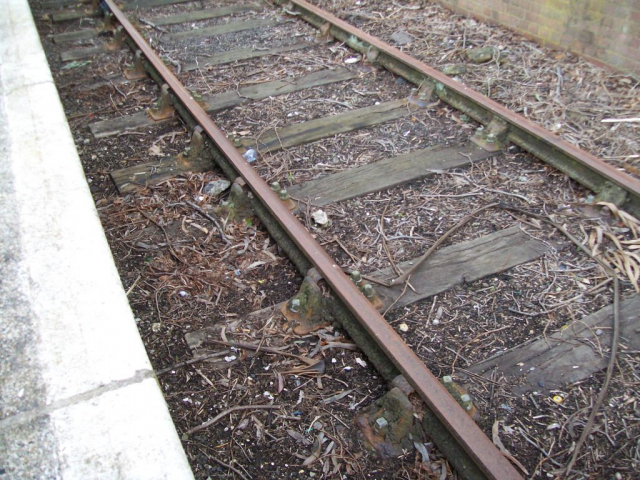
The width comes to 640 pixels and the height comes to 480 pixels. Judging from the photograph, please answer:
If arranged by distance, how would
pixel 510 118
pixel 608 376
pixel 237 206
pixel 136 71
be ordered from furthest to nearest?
pixel 136 71 < pixel 510 118 < pixel 237 206 < pixel 608 376

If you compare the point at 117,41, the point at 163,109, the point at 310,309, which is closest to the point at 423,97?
the point at 163,109

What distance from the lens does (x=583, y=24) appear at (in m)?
5.32

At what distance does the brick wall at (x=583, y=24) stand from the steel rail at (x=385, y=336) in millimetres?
3580

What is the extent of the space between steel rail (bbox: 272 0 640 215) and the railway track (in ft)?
0.04

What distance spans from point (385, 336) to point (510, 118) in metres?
2.33

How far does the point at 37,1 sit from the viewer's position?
7535 mm

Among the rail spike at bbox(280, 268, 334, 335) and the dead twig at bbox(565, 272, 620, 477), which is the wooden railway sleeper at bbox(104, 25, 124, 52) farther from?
the dead twig at bbox(565, 272, 620, 477)

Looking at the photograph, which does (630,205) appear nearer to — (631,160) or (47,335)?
(631,160)

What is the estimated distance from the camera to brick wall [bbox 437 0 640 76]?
4.93 meters

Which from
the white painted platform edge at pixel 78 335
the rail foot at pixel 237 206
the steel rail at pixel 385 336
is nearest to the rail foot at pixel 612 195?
the steel rail at pixel 385 336

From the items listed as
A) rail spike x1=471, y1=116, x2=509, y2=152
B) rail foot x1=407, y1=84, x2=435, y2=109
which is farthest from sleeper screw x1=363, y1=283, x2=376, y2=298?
rail foot x1=407, y1=84, x2=435, y2=109

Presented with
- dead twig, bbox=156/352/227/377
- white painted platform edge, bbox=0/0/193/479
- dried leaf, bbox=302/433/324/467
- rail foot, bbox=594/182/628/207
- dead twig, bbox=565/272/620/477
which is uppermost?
white painted platform edge, bbox=0/0/193/479

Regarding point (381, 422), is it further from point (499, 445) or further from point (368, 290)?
point (368, 290)

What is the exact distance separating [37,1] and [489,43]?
591 centimetres
